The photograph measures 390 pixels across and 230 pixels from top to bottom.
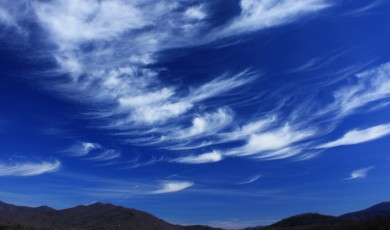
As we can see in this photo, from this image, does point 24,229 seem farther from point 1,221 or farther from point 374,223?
point 374,223

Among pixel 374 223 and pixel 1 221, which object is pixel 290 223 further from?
pixel 1 221

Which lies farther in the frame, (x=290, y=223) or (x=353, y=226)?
(x=290, y=223)

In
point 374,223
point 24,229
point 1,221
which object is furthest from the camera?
point 1,221

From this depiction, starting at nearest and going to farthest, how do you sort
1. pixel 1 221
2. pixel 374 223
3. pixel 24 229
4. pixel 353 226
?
pixel 374 223 < pixel 353 226 < pixel 24 229 < pixel 1 221

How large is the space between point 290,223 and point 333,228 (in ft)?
259

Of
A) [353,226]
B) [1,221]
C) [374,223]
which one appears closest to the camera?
[374,223]

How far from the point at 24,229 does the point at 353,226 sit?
116227 millimetres

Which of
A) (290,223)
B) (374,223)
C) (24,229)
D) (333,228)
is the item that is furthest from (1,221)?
(374,223)

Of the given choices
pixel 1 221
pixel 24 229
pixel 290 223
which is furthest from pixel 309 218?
pixel 1 221

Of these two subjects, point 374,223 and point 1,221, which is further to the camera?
point 1,221

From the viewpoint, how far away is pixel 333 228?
10062 centimetres

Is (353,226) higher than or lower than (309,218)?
lower

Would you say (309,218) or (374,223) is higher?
(309,218)

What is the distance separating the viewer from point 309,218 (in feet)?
574
